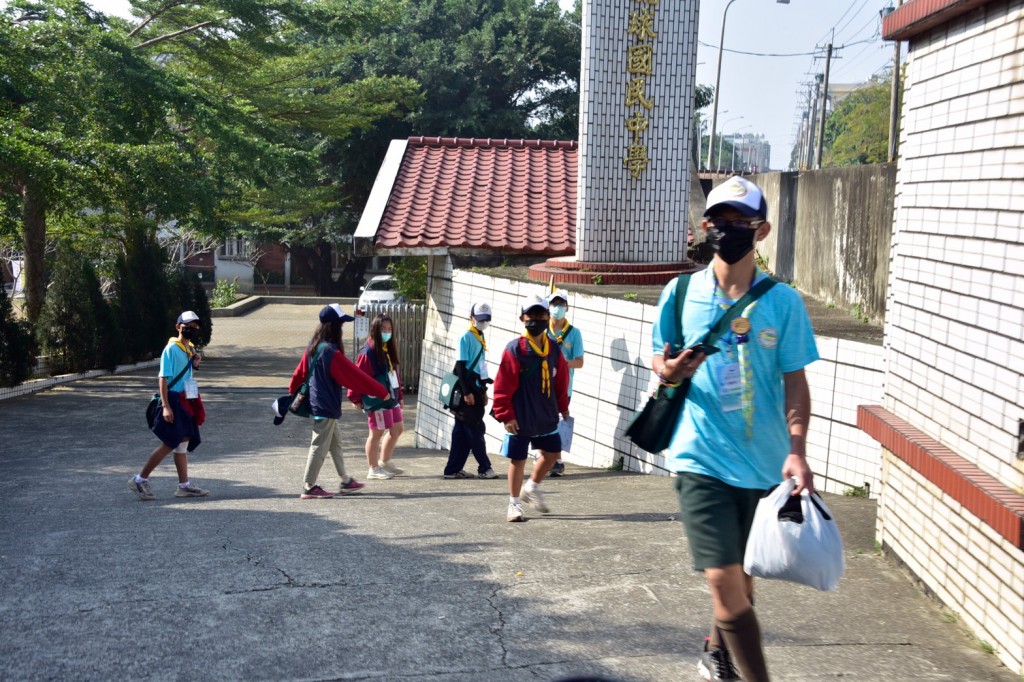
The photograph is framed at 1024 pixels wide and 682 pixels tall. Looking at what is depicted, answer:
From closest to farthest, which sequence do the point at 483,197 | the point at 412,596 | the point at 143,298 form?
the point at 412,596 < the point at 483,197 < the point at 143,298

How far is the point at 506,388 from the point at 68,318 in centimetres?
1526

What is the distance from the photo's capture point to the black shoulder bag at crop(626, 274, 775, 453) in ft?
12.8

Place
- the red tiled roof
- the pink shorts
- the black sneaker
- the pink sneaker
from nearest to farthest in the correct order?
the black sneaker, the pink sneaker, the pink shorts, the red tiled roof

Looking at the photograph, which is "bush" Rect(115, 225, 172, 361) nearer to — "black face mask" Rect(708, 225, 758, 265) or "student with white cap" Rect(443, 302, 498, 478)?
"student with white cap" Rect(443, 302, 498, 478)

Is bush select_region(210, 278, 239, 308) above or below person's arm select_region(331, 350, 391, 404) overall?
below

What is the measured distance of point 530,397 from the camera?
7746 mm

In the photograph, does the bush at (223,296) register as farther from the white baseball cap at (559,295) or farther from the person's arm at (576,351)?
the person's arm at (576,351)

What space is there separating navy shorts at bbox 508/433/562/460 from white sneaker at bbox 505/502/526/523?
367 millimetres

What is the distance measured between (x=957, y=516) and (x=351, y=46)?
30.1 m

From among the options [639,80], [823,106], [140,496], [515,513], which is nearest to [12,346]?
[140,496]

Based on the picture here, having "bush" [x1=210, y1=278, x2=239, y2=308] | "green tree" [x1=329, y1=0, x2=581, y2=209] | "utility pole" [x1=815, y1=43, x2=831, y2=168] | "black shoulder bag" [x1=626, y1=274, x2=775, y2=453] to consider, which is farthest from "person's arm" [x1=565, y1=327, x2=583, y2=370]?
"utility pole" [x1=815, y1=43, x2=831, y2=168]

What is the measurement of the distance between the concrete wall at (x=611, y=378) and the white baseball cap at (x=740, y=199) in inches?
137

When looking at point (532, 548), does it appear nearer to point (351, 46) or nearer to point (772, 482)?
point (772, 482)

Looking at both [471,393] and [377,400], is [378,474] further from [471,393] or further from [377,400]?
[471,393]
